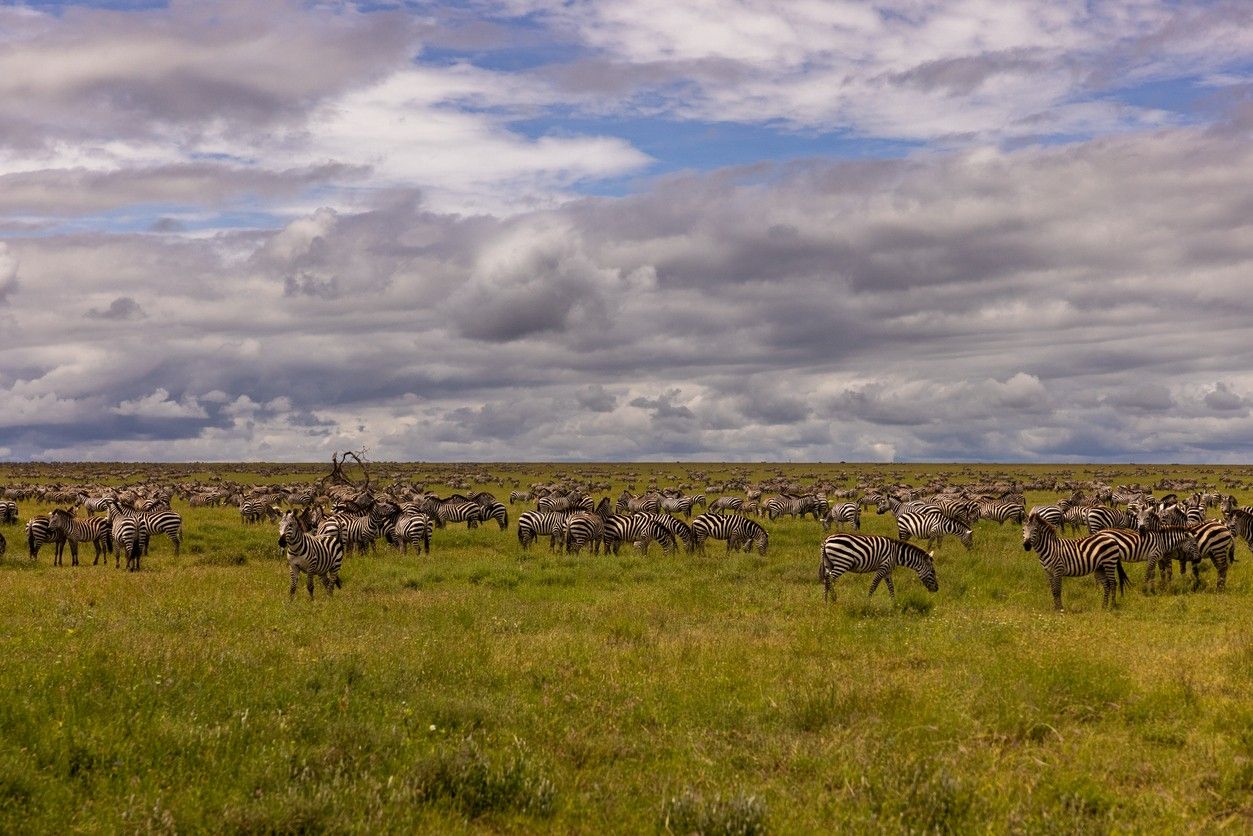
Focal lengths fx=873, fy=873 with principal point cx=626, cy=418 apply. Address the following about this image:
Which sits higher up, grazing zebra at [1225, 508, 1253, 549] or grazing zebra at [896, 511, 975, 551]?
grazing zebra at [1225, 508, 1253, 549]

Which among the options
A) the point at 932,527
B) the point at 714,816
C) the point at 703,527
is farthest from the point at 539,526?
the point at 714,816

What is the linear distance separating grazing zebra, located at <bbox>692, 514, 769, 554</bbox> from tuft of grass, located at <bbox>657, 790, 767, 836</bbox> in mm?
26638

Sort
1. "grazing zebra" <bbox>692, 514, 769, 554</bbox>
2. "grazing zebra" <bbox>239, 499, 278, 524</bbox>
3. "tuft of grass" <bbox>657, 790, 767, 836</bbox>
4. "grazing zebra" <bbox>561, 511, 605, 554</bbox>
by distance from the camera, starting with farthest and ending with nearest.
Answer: "grazing zebra" <bbox>239, 499, 278, 524</bbox> < "grazing zebra" <bbox>692, 514, 769, 554</bbox> < "grazing zebra" <bbox>561, 511, 605, 554</bbox> < "tuft of grass" <bbox>657, 790, 767, 836</bbox>

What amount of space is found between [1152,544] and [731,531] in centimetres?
1544

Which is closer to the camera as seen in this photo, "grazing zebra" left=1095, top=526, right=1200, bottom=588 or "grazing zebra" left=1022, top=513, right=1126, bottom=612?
"grazing zebra" left=1022, top=513, right=1126, bottom=612

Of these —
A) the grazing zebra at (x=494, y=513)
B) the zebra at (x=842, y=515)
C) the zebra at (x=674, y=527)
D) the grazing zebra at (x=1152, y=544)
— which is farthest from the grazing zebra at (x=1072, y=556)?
the grazing zebra at (x=494, y=513)

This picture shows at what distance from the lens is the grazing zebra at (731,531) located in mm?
35312

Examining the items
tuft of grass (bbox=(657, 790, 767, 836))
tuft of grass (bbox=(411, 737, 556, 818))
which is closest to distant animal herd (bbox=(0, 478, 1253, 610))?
tuft of grass (bbox=(411, 737, 556, 818))

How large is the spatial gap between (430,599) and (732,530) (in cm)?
1645

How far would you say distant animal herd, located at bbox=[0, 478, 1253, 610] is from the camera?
22969mm

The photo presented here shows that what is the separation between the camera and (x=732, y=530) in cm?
3556

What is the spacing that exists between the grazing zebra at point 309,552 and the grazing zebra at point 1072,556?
1823 centimetres

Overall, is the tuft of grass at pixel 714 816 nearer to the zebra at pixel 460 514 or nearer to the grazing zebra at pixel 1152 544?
the grazing zebra at pixel 1152 544

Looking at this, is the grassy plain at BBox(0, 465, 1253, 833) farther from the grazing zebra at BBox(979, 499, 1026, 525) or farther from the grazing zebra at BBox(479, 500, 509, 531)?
the grazing zebra at BBox(479, 500, 509, 531)
